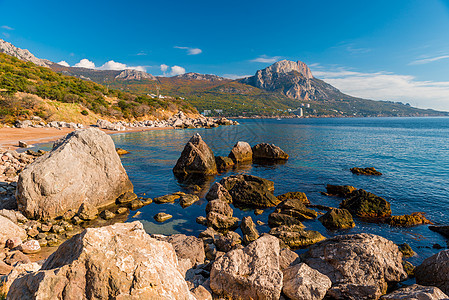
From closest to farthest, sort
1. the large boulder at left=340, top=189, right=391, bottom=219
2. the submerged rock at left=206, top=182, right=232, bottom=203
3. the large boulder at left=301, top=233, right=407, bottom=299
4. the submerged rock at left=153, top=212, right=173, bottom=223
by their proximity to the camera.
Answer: the large boulder at left=301, top=233, right=407, bottom=299, the submerged rock at left=153, top=212, right=173, bottom=223, the large boulder at left=340, top=189, right=391, bottom=219, the submerged rock at left=206, top=182, right=232, bottom=203

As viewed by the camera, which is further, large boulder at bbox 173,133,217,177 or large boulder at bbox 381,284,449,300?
large boulder at bbox 173,133,217,177

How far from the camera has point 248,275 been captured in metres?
7.41

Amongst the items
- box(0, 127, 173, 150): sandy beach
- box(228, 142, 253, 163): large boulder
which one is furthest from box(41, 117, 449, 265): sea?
box(0, 127, 173, 150): sandy beach

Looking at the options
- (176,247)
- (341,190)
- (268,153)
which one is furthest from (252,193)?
(268,153)

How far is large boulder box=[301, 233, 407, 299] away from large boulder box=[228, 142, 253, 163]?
24438 millimetres

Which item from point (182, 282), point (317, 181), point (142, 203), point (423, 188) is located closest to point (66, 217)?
point (142, 203)

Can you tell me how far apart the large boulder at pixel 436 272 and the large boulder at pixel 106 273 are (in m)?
9.46

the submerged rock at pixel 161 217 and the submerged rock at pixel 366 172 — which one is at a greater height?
the submerged rock at pixel 366 172

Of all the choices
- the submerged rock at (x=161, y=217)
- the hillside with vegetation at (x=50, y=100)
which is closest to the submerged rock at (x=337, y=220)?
the submerged rock at (x=161, y=217)

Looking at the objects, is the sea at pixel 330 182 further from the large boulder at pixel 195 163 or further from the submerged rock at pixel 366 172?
the large boulder at pixel 195 163

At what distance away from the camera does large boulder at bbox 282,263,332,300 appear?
7.11 meters

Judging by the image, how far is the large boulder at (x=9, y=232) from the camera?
398 inches

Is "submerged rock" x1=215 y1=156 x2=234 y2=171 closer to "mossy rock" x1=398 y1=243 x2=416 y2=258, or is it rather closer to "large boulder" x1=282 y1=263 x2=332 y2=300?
"mossy rock" x1=398 y1=243 x2=416 y2=258

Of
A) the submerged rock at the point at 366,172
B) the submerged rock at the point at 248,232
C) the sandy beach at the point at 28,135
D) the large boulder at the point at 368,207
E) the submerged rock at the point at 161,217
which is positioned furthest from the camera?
the sandy beach at the point at 28,135
